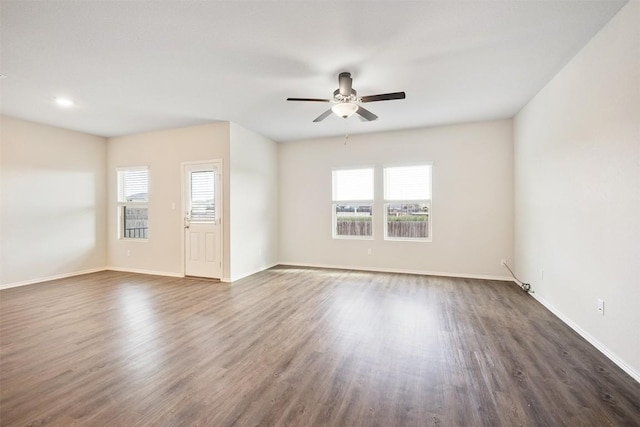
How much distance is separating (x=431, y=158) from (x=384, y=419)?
4.63 meters

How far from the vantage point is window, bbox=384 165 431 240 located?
5391mm

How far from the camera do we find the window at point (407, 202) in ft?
17.7

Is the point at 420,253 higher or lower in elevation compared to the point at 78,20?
lower

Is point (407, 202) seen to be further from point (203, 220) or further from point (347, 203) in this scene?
point (203, 220)

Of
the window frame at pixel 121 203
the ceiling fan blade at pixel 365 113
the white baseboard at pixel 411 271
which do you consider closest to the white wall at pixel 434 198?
the white baseboard at pixel 411 271

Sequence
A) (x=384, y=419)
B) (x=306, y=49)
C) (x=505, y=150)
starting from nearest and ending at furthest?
(x=384, y=419), (x=306, y=49), (x=505, y=150)

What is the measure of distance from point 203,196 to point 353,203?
2993mm

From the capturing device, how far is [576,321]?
2.84 metres

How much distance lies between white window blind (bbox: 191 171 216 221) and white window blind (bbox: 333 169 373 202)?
2.51m

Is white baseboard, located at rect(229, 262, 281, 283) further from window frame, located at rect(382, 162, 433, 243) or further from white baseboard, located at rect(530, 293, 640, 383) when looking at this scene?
white baseboard, located at rect(530, 293, 640, 383)

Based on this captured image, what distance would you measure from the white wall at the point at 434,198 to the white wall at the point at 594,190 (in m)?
1.07

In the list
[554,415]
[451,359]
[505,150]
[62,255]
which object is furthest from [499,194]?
[62,255]

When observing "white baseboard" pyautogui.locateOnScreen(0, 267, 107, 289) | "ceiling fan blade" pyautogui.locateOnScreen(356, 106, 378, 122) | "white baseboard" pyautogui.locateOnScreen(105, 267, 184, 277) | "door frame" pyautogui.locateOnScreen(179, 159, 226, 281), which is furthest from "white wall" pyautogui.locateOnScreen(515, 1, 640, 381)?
"white baseboard" pyautogui.locateOnScreen(0, 267, 107, 289)

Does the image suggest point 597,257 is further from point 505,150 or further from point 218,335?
point 218,335
